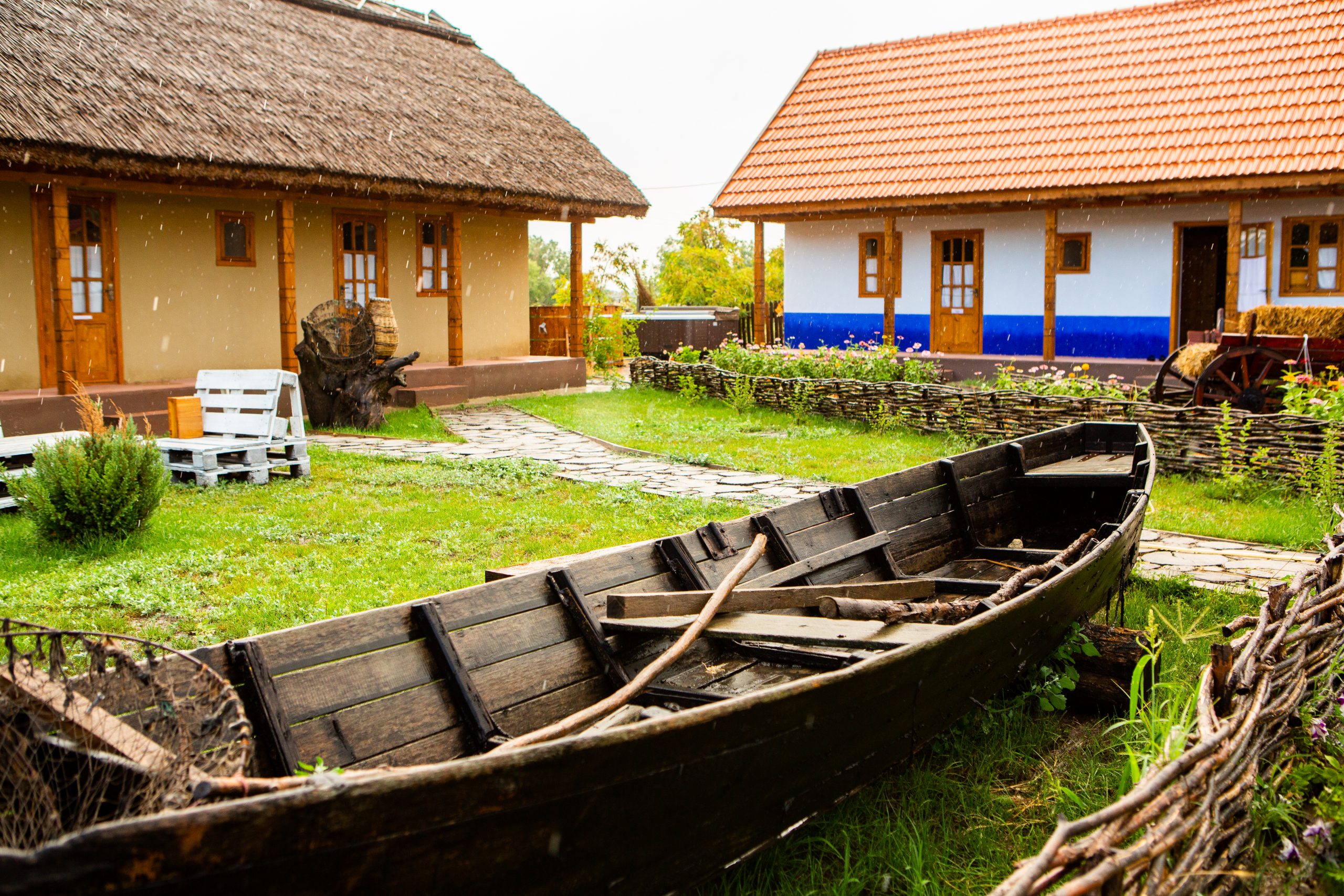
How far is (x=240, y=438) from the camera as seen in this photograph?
9414mm

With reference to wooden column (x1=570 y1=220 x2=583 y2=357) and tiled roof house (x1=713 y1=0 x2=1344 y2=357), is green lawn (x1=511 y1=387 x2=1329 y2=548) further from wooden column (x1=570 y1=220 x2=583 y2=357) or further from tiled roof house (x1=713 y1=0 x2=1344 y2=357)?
tiled roof house (x1=713 y1=0 x2=1344 y2=357)

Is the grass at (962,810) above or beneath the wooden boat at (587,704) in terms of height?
beneath

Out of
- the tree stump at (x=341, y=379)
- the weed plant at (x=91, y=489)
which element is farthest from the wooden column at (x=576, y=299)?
the weed plant at (x=91, y=489)

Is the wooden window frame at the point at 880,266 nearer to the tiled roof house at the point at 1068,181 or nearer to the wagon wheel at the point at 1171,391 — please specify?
the tiled roof house at the point at 1068,181

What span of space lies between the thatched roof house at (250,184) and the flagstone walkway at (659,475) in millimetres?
2463

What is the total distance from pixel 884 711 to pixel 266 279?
12.5m

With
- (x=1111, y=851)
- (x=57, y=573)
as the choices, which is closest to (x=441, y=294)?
(x=57, y=573)

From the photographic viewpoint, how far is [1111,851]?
7.09ft

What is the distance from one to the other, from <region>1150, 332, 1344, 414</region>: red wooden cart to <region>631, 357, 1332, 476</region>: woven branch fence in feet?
4.99

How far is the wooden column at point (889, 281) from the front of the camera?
16.4 m

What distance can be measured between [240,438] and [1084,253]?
12.0 meters

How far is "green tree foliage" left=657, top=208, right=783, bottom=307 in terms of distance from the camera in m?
31.7

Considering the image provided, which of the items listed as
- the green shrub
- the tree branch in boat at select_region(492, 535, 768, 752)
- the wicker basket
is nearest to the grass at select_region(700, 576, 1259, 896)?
the tree branch in boat at select_region(492, 535, 768, 752)

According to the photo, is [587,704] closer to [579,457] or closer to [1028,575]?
[1028,575]
